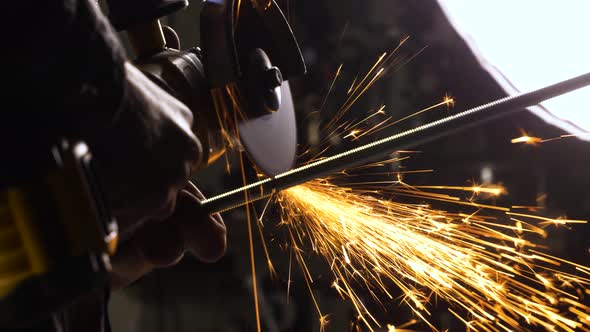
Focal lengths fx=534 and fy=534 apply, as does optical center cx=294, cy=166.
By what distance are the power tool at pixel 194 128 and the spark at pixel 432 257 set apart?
82 centimetres

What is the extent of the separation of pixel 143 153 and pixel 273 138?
371 millimetres

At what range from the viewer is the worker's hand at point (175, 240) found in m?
1.05

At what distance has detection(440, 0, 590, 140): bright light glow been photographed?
5.74 ft

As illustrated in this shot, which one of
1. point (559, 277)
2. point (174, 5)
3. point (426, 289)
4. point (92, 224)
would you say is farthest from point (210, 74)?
point (559, 277)

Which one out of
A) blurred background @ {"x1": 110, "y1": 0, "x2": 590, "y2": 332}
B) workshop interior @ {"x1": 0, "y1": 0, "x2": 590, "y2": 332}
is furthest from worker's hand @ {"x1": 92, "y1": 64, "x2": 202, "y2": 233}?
blurred background @ {"x1": 110, "y1": 0, "x2": 590, "y2": 332}

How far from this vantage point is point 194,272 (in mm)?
2072

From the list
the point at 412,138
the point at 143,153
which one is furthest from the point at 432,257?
the point at 143,153

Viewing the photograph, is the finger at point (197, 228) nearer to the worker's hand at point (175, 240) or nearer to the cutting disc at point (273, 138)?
the worker's hand at point (175, 240)

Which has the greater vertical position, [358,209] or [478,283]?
[358,209]

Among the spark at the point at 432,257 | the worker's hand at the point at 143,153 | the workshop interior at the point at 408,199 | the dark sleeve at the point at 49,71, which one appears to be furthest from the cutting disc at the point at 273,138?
the spark at the point at 432,257

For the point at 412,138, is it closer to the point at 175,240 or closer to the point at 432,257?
the point at 175,240

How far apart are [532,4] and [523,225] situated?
2.52ft

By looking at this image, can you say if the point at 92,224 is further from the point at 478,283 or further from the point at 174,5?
the point at 478,283

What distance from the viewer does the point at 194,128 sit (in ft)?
3.34
